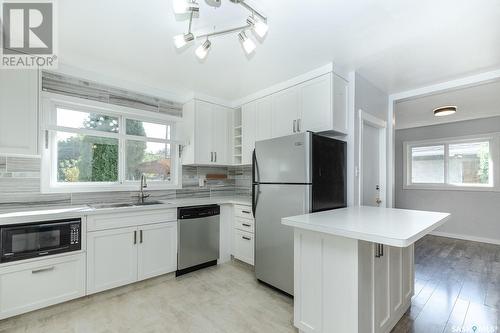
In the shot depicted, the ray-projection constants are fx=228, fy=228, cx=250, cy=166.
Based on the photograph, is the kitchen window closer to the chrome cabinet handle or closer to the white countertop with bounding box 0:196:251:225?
the white countertop with bounding box 0:196:251:225

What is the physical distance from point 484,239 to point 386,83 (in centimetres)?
373

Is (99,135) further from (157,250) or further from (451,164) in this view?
(451,164)

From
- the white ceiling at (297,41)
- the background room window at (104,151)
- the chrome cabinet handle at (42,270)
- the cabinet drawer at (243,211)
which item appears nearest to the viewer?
the white ceiling at (297,41)

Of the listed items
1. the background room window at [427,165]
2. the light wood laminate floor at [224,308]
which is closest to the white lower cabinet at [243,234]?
the light wood laminate floor at [224,308]

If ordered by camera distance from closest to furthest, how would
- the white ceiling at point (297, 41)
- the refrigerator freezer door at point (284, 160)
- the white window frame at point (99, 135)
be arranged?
the white ceiling at point (297, 41)
the refrigerator freezer door at point (284, 160)
the white window frame at point (99, 135)

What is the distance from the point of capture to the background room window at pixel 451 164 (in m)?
4.29

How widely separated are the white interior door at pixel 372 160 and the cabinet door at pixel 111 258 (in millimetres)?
2663

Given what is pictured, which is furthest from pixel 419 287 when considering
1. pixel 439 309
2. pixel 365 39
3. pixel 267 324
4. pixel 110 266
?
pixel 110 266

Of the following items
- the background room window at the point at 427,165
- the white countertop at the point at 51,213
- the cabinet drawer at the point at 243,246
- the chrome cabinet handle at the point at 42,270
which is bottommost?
the cabinet drawer at the point at 243,246

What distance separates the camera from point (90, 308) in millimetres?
2109

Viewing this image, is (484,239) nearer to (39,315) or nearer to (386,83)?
(386,83)

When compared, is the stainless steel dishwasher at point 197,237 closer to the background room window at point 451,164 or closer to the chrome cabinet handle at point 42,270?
the chrome cabinet handle at point 42,270

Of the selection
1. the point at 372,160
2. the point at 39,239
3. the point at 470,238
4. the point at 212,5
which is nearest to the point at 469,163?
the point at 470,238

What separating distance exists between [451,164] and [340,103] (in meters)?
3.78
